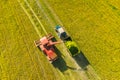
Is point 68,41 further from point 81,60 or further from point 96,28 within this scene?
point 96,28

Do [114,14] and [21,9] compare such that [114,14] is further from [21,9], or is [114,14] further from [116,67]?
[21,9]

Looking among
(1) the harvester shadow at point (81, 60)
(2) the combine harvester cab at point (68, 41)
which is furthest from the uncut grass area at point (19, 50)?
(2) the combine harvester cab at point (68, 41)

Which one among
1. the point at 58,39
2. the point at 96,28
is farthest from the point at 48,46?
the point at 96,28

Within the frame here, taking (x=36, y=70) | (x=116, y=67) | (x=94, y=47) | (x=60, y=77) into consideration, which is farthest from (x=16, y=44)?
(x=116, y=67)

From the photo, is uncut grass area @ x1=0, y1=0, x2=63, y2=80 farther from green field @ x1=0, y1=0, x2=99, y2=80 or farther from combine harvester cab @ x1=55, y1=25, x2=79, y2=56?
combine harvester cab @ x1=55, y1=25, x2=79, y2=56

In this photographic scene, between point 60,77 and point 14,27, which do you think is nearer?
point 60,77

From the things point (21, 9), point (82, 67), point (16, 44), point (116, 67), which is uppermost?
point (21, 9)
